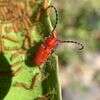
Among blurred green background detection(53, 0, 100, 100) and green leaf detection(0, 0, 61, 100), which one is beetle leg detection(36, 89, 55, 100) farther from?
blurred green background detection(53, 0, 100, 100)

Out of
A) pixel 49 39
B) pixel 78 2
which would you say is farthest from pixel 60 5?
pixel 49 39

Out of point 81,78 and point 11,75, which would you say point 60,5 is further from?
point 11,75

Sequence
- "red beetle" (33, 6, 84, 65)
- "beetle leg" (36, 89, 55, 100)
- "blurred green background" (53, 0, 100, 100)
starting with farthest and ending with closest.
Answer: "blurred green background" (53, 0, 100, 100), "red beetle" (33, 6, 84, 65), "beetle leg" (36, 89, 55, 100)

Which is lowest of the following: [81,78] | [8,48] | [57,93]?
[81,78]

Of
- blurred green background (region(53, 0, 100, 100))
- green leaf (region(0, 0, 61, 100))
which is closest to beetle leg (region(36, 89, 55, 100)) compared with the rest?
green leaf (region(0, 0, 61, 100))

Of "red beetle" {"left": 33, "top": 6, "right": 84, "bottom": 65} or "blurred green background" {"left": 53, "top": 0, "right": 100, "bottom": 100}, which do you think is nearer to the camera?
"red beetle" {"left": 33, "top": 6, "right": 84, "bottom": 65}

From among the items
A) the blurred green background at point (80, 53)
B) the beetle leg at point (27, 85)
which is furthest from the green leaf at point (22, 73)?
the blurred green background at point (80, 53)

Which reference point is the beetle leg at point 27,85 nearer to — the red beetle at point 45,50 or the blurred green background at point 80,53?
the red beetle at point 45,50

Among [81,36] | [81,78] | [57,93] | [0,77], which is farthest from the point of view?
[81,78]
